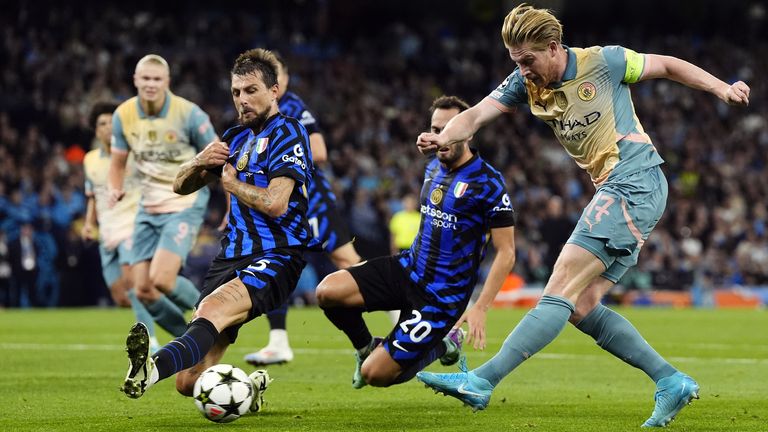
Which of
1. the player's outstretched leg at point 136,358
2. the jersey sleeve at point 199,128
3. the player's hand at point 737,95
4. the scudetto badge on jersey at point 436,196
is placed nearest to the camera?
the player's outstretched leg at point 136,358

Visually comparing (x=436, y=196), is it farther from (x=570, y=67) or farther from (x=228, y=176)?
(x=228, y=176)

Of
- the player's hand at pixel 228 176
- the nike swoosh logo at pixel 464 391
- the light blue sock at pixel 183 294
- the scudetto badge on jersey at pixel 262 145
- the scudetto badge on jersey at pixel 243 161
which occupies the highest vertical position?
the scudetto badge on jersey at pixel 262 145

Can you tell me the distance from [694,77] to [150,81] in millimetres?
5125

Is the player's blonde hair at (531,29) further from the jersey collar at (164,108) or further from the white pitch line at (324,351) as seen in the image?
the white pitch line at (324,351)

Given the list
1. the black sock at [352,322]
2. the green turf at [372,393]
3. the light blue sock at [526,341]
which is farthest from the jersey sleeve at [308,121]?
the light blue sock at [526,341]

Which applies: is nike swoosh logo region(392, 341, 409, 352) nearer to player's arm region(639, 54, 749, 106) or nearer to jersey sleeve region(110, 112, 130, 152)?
player's arm region(639, 54, 749, 106)

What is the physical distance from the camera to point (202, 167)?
21.6 feet

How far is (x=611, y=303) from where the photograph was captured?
2405 centimetres

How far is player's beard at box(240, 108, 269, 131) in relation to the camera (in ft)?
21.7

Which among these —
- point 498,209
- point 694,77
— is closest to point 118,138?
point 498,209

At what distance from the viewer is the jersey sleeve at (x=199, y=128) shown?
32.7ft

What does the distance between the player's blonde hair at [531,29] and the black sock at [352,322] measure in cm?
216

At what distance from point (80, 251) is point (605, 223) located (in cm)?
1619

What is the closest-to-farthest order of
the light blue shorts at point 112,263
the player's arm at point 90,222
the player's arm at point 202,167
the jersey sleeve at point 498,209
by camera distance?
1. the player's arm at point 202,167
2. the jersey sleeve at point 498,209
3. the light blue shorts at point 112,263
4. the player's arm at point 90,222
